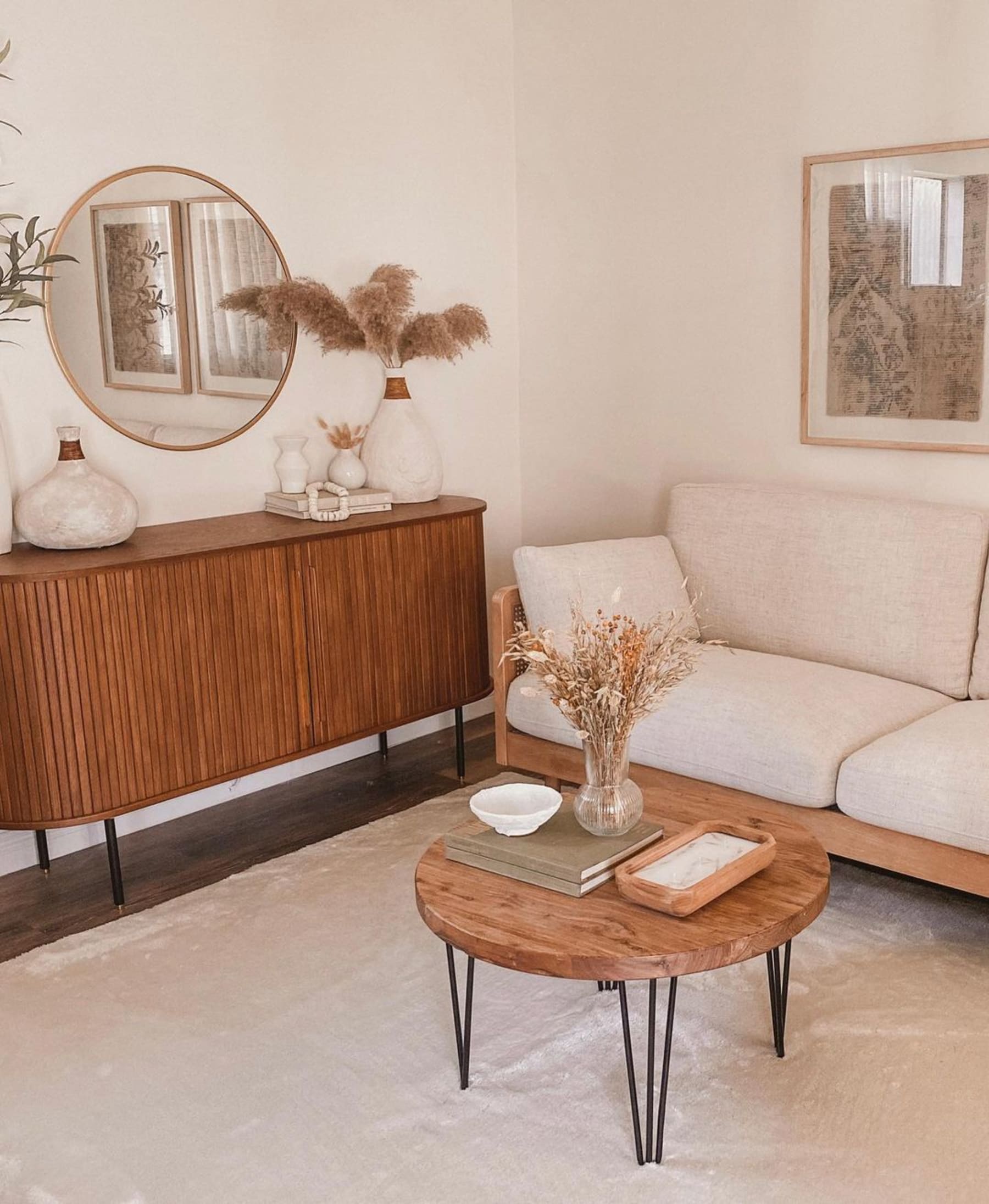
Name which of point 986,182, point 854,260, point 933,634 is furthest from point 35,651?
point 986,182

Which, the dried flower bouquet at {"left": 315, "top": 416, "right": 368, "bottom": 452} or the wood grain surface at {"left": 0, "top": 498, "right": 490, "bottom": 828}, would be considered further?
the dried flower bouquet at {"left": 315, "top": 416, "right": 368, "bottom": 452}

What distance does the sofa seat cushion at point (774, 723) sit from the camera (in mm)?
2721

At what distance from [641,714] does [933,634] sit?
Result: 1335 mm

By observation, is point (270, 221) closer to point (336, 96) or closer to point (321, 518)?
point (336, 96)

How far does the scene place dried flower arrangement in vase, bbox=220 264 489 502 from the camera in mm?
3510

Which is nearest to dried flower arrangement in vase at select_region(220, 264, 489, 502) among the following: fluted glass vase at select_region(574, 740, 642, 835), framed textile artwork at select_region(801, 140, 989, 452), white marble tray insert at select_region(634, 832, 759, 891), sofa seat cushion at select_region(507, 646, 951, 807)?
sofa seat cushion at select_region(507, 646, 951, 807)

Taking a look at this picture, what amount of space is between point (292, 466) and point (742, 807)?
1618 millimetres

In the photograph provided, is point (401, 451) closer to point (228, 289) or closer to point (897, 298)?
point (228, 289)

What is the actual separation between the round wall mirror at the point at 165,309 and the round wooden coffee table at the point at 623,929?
171 cm

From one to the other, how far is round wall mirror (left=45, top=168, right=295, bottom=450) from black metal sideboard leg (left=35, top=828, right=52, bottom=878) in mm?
1069

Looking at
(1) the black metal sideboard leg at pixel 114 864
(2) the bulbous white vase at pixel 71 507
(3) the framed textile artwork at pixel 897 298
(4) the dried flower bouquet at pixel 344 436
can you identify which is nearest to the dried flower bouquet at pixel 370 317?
(4) the dried flower bouquet at pixel 344 436

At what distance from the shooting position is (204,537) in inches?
124

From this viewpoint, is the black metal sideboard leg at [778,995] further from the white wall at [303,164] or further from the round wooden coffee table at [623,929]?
the white wall at [303,164]

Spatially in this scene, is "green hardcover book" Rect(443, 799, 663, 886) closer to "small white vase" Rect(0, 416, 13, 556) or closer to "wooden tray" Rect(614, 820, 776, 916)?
"wooden tray" Rect(614, 820, 776, 916)
